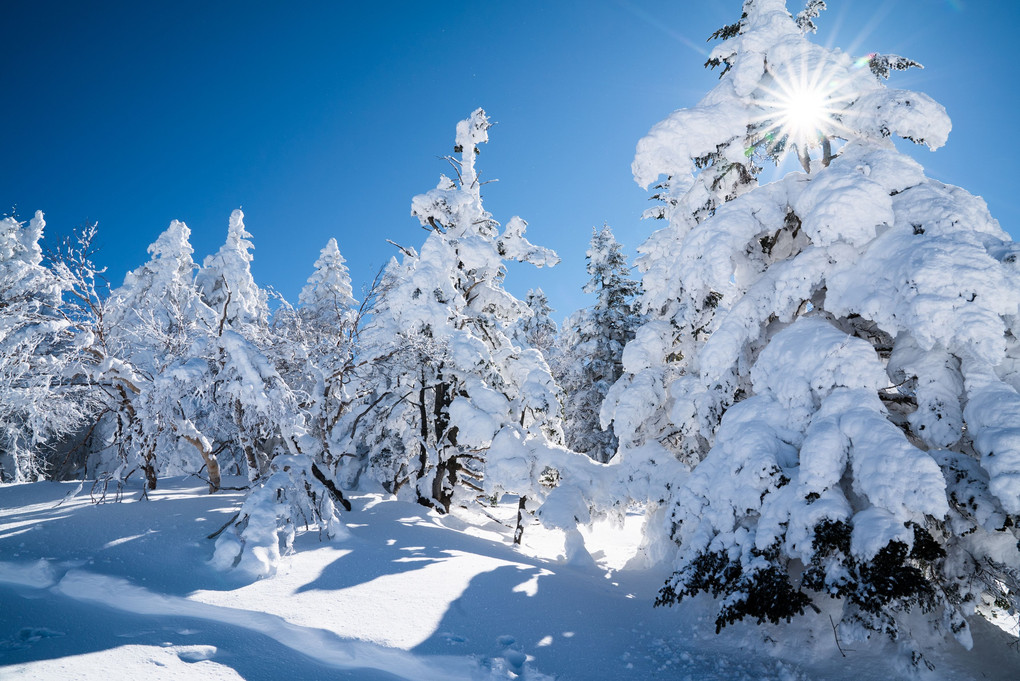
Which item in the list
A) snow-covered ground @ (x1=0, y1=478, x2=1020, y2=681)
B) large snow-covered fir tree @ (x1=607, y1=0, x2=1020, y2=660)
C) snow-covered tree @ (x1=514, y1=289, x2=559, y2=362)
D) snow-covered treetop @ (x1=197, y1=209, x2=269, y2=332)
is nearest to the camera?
snow-covered ground @ (x1=0, y1=478, x2=1020, y2=681)

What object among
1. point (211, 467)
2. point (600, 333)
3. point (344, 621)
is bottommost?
point (344, 621)

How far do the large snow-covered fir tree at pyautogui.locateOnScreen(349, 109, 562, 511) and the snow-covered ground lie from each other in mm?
3346

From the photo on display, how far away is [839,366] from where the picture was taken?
5.68 meters

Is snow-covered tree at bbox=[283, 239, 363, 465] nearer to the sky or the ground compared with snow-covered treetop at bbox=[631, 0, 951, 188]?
nearer to the ground

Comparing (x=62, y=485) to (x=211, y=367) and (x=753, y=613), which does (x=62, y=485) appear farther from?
(x=753, y=613)

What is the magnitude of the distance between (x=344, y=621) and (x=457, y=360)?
612 centimetres

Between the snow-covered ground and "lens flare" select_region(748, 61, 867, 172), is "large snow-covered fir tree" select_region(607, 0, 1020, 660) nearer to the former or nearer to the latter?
"lens flare" select_region(748, 61, 867, 172)

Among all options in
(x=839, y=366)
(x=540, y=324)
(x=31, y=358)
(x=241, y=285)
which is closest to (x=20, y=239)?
(x=241, y=285)

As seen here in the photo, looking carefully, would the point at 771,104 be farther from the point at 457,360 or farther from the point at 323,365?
the point at 323,365

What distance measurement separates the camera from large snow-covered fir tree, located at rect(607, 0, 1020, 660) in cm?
462

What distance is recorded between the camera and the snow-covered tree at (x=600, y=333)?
22469mm

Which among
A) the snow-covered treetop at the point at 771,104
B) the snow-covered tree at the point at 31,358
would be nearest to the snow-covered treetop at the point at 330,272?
the snow-covered tree at the point at 31,358

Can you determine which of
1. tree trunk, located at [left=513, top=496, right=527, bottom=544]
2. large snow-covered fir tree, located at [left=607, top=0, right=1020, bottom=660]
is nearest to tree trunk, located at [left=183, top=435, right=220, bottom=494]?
tree trunk, located at [left=513, top=496, right=527, bottom=544]

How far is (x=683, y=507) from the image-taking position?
644cm
